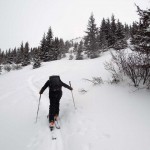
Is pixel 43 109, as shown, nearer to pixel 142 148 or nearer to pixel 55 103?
pixel 55 103

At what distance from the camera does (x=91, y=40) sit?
37.3 metres

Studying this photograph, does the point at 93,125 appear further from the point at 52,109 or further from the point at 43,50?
the point at 43,50

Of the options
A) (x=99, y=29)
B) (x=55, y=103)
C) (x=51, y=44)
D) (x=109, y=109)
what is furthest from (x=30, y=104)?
(x=99, y=29)

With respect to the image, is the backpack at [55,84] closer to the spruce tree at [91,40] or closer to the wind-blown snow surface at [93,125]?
the wind-blown snow surface at [93,125]

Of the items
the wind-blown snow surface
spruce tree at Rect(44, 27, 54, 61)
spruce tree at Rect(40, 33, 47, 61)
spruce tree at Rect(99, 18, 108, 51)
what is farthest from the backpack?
spruce tree at Rect(40, 33, 47, 61)

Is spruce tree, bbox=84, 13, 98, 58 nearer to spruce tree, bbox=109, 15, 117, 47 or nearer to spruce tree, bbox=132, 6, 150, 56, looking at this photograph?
spruce tree, bbox=109, 15, 117, 47

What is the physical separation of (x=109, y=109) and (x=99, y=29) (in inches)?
1612

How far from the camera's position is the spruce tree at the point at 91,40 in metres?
34.8

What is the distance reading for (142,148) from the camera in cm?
334

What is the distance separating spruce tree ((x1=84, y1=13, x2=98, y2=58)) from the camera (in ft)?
114

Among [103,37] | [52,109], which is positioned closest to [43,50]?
[103,37]

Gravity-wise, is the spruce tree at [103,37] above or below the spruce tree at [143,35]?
above

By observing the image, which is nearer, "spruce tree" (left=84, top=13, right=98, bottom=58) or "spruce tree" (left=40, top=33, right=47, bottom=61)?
"spruce tree" (left=84, top=13, right=98, bottom=58)

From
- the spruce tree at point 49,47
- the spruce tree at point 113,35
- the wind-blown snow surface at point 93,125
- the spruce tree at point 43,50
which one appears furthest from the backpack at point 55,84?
the spruce tree at point 43,50
